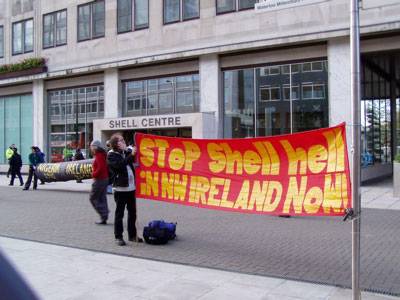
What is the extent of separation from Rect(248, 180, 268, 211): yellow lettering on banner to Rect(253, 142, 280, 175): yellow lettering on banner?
192 millimetres

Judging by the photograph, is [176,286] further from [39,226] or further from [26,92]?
[26,92]

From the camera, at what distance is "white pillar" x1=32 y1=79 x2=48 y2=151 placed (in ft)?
96.6

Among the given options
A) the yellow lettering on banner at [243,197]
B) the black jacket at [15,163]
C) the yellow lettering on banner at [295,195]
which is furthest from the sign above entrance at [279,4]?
the black jacket at [15,163]

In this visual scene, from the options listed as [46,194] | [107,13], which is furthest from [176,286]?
[107,13]

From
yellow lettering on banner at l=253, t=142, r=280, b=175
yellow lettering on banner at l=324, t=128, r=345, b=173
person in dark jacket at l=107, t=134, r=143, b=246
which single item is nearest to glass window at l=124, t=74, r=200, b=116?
person in dark jacket at l=107, t=134, r=143, b=246

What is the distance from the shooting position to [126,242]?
865cm

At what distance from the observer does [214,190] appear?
25.6 feet

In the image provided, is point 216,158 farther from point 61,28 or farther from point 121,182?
point 61,28

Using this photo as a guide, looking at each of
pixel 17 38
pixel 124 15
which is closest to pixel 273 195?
pixel 124 15

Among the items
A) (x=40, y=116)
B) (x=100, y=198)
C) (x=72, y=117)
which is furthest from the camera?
(x=40, y=116)

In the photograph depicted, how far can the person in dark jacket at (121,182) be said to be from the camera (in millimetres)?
8438

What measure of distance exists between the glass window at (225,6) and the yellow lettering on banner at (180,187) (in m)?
14.9

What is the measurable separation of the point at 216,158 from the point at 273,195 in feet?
4.39

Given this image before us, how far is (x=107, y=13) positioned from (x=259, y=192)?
2124cm
